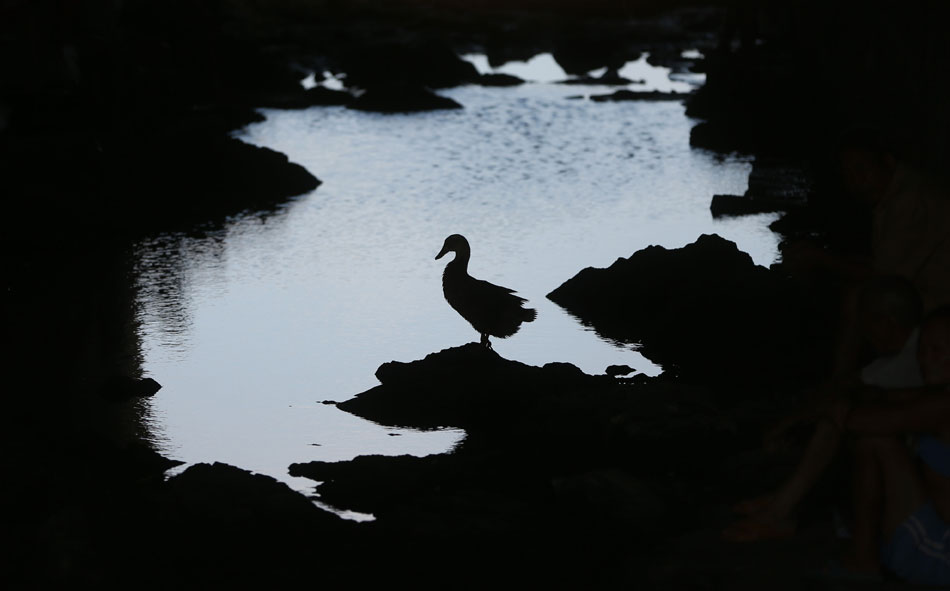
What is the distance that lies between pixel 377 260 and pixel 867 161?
7.94 m

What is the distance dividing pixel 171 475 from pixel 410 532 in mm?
1834

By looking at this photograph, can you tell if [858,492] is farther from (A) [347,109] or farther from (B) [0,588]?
(A) [347,109]

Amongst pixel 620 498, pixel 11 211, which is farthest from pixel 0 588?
pixel 11 211

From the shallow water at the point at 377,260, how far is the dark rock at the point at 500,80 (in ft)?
29.1

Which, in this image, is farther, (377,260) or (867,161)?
(377,260)

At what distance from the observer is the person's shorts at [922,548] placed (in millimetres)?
4500

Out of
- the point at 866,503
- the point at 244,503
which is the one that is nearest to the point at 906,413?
the point at 866,503

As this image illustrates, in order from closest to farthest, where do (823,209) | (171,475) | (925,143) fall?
(171,475) < (925,143) < (823,209)

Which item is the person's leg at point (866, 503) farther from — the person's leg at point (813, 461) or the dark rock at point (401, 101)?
the dark rock at point (401, 101)

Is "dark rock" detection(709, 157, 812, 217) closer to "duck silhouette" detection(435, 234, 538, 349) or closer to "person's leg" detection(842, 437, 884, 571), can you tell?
"duck silhouette" detection(435, 234, 538, 349)

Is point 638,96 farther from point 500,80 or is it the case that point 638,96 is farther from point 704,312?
point 704,312

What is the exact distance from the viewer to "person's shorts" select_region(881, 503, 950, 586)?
4500mm

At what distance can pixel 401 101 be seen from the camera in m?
26.7

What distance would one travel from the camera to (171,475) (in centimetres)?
709
